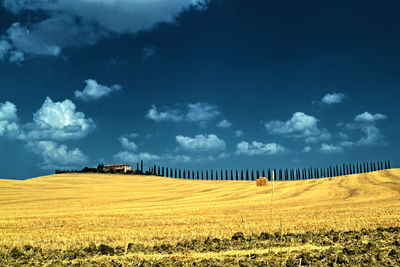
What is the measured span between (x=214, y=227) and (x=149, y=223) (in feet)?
12.3

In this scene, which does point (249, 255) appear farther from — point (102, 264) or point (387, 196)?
point (387, 196)

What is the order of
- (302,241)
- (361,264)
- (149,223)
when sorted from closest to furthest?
(361,264), (302,241), (149,223)

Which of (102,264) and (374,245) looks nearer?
(102,264)

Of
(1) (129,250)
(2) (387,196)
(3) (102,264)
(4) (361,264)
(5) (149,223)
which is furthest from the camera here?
(2) (387,196)

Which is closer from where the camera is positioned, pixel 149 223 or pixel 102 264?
pixel 102 264

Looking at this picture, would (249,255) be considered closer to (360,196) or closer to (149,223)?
(149,223)

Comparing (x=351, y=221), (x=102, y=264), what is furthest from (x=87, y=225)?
(x=351, y=221)

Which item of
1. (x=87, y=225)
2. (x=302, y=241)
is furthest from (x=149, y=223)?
(x=302, y=241)

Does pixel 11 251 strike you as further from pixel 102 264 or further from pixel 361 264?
pixel 361 264

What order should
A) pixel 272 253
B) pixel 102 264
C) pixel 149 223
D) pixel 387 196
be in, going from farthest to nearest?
1. pixel 387 196
2. pixel 149 223
3. pixel 272 253
4. pixel 102 264

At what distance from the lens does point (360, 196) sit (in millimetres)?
25625

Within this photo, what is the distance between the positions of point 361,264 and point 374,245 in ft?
5.84

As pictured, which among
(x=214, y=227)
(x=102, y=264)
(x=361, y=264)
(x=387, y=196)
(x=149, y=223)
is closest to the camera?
(x=361, y=264)

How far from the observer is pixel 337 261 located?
6.15 metres
